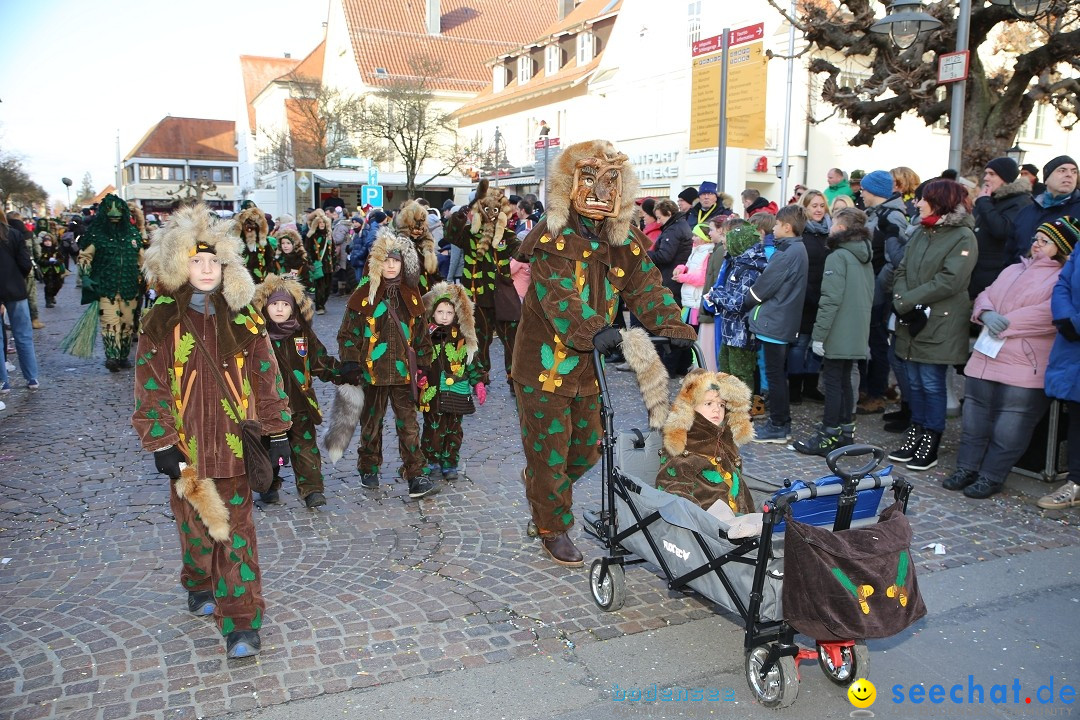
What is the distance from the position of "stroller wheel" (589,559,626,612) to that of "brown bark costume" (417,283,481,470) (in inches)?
89.3

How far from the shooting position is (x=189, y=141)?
83250mm

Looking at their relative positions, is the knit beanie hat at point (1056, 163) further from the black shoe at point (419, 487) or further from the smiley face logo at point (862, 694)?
the black shoe at point (419, 487)

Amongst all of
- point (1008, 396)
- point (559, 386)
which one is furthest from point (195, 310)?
point (1008, 396)

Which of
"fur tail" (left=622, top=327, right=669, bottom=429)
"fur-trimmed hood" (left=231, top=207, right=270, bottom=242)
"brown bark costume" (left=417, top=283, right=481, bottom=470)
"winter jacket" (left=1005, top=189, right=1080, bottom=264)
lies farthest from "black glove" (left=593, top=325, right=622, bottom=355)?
"fur-trimmed hood" (left=231, top=207, right=270, bottom=242)

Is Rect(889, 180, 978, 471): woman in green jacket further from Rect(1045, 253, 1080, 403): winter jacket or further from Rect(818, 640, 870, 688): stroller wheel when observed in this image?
Rect(818, 640, 870, 688): stroller wheel

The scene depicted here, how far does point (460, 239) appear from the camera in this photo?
29.9 feet

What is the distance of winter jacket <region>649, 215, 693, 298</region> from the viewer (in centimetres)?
1017

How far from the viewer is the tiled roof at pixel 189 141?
8162 centimetres

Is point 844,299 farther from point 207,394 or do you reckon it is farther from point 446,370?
point 207,394

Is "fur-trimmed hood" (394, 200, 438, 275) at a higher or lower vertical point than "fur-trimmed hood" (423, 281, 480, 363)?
higher

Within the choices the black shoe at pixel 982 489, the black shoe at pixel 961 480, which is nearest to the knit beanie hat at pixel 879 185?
the black shoe at pixel 961 480

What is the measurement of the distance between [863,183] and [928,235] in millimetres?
2014

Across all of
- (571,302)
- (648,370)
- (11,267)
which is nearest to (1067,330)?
(648,370)

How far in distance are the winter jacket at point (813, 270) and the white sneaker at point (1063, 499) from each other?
289 centimetres
